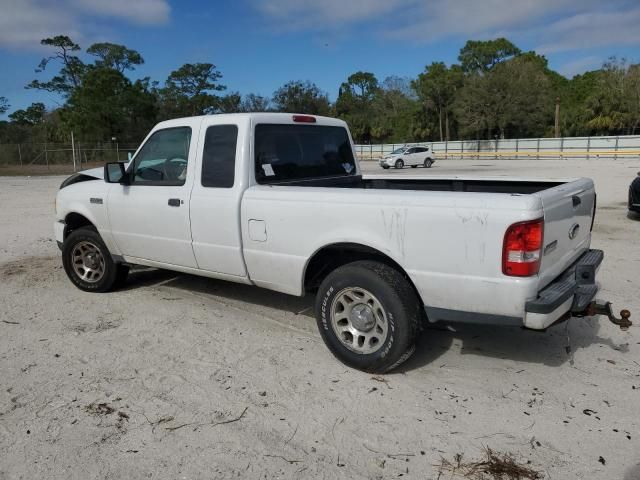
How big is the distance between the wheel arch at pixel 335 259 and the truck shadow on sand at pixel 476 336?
2.02 ft

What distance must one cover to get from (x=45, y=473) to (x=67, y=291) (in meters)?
3.74

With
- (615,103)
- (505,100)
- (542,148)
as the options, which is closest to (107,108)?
(505,100)

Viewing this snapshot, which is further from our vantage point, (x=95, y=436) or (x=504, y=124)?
(x=504, y=124)

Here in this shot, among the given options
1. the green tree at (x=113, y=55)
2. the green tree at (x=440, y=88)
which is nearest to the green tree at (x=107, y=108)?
the green tree at (x=113, y=55)

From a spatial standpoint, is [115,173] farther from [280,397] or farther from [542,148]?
[542,148]

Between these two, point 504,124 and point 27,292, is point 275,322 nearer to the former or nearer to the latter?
Answer: point 27,292

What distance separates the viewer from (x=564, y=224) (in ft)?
12.2

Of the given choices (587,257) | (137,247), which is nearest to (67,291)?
(137,247)

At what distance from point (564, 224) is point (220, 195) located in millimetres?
2739

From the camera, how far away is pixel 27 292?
6.34 metres

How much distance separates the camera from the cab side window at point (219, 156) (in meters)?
4.65

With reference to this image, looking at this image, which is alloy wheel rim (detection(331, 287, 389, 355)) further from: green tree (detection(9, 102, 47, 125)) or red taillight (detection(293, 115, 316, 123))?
green tree (detection(9, 102, 47, 125))

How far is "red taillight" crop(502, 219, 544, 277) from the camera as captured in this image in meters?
3.22

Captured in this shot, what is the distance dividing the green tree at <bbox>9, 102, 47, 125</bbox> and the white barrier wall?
46051mm
